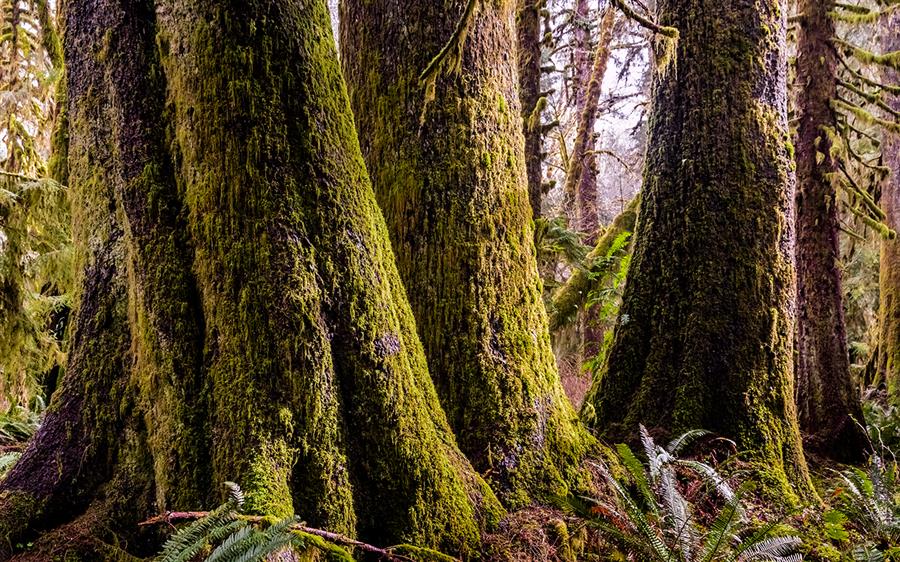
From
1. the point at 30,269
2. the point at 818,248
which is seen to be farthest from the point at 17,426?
the point at 818,248

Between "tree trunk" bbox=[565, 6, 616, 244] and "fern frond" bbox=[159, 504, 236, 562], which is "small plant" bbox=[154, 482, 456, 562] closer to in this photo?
"fern frond" bbox=[159, 504, 236, 562]

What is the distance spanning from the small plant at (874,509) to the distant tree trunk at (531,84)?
460 cm

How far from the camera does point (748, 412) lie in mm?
3658

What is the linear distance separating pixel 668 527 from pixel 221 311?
2317mm

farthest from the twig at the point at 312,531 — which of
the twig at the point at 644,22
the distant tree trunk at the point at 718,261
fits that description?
the twig at the point at 644,22

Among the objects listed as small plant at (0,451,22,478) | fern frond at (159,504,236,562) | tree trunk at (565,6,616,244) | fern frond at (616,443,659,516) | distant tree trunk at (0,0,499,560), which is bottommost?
fern frond at (616,443,659,516)

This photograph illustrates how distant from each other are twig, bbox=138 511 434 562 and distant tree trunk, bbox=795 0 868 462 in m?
4.77

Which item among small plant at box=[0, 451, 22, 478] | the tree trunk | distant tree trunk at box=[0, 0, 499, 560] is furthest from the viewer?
the tree trunk

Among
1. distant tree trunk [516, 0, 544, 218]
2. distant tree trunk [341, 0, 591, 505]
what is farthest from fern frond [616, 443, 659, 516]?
distant tree trunk [516, 0, 544, 218]

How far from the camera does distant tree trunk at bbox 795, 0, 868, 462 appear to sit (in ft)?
17.9

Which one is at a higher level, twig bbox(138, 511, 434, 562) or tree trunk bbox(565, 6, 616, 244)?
tree trunk bbox(565, 6, 616, 244)

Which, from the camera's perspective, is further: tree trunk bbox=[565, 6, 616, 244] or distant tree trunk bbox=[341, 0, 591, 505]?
tree trunk bbox=[565, 6, 616, 244]

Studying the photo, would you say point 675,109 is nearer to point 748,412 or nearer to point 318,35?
point 748,412

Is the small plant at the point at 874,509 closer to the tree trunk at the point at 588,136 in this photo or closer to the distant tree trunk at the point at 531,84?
the distant tree trunk at the point at 531,84
